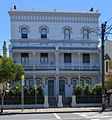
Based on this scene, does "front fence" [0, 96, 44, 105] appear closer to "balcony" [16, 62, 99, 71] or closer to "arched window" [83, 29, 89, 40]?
"balcony" [16, 62, 99, 71]

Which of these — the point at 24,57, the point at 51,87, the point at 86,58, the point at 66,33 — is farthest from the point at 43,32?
the point at 51,87

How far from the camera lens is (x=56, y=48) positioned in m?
35.1

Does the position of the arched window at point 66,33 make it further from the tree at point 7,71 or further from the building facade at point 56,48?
the tree at point 7,71

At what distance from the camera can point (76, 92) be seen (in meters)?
29.7

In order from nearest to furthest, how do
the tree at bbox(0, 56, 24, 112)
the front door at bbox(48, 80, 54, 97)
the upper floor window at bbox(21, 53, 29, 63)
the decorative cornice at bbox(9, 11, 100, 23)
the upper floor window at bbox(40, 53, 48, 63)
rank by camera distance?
the tree at bbox(0, 56, 24, 112), the front door at bbox(48, 80, 54, 97), the decorative cornice at bbox(9, 11, 100, 23), the upper floor window at bbox(21, 53, 29, 63), the upper floor window at bbox(40, 53, 48, 63)

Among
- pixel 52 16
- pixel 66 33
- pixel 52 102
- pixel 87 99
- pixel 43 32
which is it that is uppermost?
pixel 52 16

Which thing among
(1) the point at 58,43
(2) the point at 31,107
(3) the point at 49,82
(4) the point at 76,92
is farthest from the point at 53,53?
(2) the point at 31,107

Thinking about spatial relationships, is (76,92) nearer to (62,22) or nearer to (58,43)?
(58,43)

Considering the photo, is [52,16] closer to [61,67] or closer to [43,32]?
[43,32]

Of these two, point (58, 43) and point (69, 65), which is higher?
point (58, 43)

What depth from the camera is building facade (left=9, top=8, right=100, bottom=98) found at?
117ft

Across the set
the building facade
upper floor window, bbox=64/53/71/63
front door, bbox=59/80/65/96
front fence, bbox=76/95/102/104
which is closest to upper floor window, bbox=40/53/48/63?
the building facade

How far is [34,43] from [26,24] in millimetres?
2775

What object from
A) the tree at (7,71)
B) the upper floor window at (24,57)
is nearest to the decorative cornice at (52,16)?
the upper floor window at (24,57)
